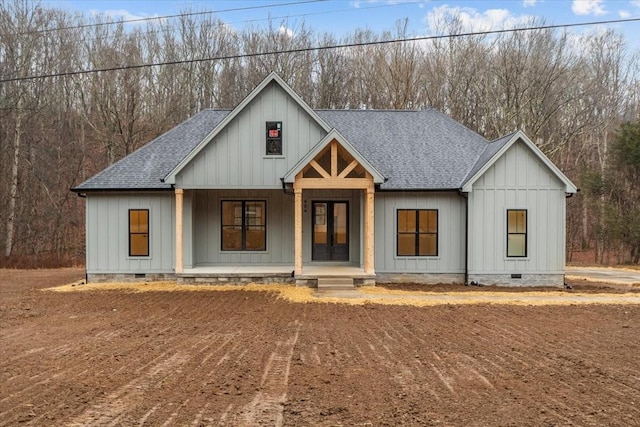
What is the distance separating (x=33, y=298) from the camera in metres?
12.5

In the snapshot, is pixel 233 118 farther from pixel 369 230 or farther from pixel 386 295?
pixel 386 295

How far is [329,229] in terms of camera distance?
16000 mm

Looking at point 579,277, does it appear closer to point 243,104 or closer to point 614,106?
point 243,104

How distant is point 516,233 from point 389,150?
16.9 feet

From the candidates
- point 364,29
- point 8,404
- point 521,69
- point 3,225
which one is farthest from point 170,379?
point 364,29

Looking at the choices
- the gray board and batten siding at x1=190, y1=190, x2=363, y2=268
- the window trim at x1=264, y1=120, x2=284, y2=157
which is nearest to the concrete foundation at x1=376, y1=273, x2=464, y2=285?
the gray board and batten siding at x1=190, y1=190, x2=363, y2=268

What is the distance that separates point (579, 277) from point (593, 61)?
21243mm

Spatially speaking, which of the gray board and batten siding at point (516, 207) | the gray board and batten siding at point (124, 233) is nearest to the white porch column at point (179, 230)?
the gray board and batten siding at point (124, 233)

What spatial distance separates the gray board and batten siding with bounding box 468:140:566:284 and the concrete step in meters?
Answer: 4.08

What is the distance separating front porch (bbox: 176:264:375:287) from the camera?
1371cm

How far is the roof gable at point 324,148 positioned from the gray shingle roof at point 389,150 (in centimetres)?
152

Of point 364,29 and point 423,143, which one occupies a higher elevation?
point 364,29

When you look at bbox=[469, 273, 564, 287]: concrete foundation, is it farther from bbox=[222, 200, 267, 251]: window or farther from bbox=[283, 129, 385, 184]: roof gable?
bbox=[222, 200, 267, 251]: window

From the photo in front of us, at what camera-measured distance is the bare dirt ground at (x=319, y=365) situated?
470 cm
